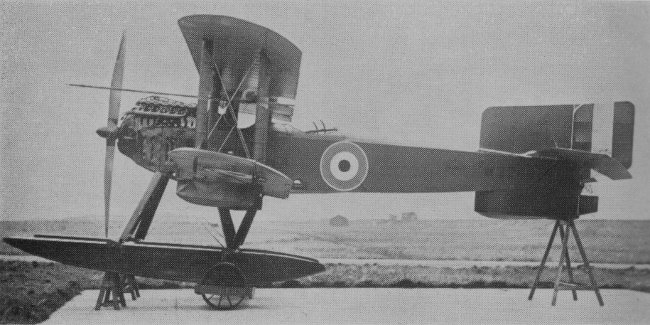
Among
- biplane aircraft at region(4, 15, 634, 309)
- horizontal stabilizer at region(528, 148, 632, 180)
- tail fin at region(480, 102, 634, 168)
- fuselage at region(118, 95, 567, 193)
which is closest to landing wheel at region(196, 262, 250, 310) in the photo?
biplane aircraft at region(4, 15, 634, 309)

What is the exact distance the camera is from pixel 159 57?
660cm

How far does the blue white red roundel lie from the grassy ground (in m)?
1.78

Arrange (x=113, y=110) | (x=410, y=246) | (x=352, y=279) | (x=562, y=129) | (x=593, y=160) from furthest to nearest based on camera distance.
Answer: (x=410, y=246) < (x=352, y=279) < (x=562, y=129) < (x=593, y=160) < (x=113, y=110)

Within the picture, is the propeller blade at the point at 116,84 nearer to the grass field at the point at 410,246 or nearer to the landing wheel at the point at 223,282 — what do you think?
the grass field at the point at 410,246

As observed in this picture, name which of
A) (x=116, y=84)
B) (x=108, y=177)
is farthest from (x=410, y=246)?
(x=116, y=84)

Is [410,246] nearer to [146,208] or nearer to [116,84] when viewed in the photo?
[146,208]

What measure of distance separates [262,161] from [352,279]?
2618 mm

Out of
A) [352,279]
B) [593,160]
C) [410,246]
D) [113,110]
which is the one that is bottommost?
[352,279]

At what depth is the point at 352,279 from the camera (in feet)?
24.2

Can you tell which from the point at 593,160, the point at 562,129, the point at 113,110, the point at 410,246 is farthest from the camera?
the point at 410,246

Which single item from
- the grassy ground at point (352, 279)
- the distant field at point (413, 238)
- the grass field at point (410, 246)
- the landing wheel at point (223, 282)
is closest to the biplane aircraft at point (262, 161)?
the landing wheel at point (223, 282)

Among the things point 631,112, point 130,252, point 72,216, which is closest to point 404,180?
point 631,112

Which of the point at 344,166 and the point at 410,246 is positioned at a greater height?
Result: the point at 344,166

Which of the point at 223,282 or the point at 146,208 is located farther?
the point at 146,208
